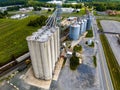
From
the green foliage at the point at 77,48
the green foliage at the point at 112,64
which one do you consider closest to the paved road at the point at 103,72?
the green foliage at the point at 112,64

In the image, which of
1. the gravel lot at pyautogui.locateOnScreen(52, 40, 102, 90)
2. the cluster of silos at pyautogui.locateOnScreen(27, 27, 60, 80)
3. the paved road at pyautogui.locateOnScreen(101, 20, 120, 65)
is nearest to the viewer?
the cluster of silos at pyautogui.locateOnScreen(27, 27, 60, 80)

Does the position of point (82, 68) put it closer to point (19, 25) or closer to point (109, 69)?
point (109, 69)

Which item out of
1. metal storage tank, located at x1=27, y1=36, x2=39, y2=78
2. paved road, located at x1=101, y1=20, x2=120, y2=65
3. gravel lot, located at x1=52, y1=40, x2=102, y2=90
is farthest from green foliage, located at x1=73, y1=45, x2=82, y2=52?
metal storage tank, located at x1=27, y1=36, x2=39, y2=78

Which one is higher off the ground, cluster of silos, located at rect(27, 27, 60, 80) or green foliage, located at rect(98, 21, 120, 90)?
cluster of silos, located at rect(27, 27, 60, 80)

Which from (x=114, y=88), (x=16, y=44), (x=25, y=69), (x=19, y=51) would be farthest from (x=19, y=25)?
(x=114, y=88)

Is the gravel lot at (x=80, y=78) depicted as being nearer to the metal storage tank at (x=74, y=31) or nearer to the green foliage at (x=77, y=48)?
the green foliage at (x=77, y=48)

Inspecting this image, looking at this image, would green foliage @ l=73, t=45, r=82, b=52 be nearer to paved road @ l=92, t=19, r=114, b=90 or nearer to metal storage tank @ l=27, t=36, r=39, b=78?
paved road @ l=92, t=19, r=114, b=90
